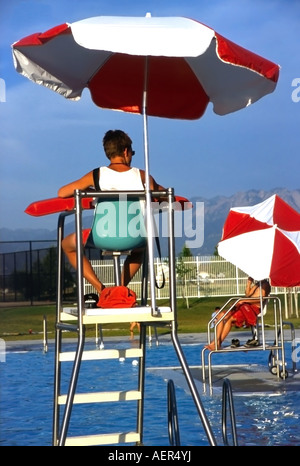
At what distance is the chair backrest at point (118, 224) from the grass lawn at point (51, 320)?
13455mm

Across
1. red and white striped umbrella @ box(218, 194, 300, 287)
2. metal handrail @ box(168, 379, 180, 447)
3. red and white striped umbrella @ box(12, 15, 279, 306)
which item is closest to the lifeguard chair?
red and white striped umbrella @ box(12, 15, 279, 306)

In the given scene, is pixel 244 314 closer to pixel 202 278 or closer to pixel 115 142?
pixel 115 142

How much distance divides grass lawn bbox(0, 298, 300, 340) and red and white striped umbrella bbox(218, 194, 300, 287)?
24.6 feet

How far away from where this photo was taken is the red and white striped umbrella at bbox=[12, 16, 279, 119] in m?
4.39

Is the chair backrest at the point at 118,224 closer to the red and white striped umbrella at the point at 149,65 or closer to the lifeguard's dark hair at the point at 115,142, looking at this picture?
the lifeguard's dark hair at the point at 115,142

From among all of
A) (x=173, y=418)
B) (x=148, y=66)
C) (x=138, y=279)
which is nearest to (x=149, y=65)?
(x=148, y=66)

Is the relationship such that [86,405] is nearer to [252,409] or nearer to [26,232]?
[252,409]

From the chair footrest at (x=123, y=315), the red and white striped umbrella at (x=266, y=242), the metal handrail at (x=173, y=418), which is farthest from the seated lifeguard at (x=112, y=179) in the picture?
the red and white striped umbrella at (x=266, y=242)

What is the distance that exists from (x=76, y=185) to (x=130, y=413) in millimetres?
4884

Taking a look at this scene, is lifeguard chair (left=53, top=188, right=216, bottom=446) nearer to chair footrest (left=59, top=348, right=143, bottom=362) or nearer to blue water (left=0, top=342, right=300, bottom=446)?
chair footrest (left=59, top=348, right=143, bottom=362)

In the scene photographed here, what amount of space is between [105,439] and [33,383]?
711 centimetres

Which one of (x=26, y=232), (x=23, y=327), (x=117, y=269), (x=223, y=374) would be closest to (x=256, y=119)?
(x=23, y=327)

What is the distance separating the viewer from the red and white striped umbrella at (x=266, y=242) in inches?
441

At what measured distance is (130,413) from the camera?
9.36 metres
